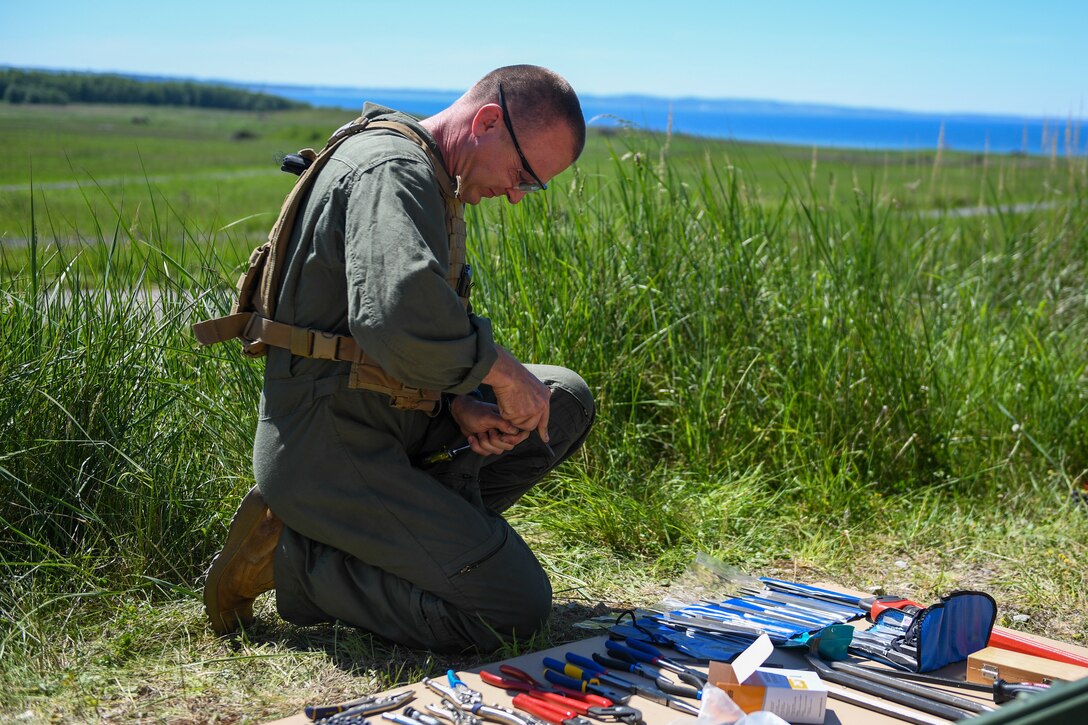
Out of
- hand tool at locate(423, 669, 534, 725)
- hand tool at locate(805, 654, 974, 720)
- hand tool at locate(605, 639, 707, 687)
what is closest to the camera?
hand tool at locate(423, 669, 534, 725)

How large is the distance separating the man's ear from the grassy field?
1.37m

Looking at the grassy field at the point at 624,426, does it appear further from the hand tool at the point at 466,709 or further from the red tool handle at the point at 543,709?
the red tool handle at the point at 543,709

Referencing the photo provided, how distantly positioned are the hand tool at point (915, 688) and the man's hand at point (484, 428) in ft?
3.38

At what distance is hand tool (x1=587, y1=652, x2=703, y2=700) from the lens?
7.97 feet

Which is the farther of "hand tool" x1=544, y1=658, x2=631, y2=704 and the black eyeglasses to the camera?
the black eyeglasses

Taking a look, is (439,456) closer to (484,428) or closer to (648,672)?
(484,428)

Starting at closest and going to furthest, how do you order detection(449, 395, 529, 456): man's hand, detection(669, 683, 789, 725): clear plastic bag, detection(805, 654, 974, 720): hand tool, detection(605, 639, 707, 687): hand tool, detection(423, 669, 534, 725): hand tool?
detection(669, 683, 789, 725): clear plastic bag
detection(423, 669, 534, 725): hand tool
detection(805, 654, 974, 720): hand tool
detection(605, 639, 707, 687): hand tool
detection(449, 395, 529, 456): man's hand

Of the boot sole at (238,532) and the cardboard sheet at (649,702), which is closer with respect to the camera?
the cardboard sheet at (649,702)

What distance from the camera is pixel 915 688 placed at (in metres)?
2.48

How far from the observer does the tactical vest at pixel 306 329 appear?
253 cm

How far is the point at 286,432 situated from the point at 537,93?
1.09 metres

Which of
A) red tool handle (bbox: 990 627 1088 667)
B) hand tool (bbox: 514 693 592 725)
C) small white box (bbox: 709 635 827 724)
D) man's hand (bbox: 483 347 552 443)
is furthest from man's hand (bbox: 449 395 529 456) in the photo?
red tool handle (bbox: 990 627 1088 667)

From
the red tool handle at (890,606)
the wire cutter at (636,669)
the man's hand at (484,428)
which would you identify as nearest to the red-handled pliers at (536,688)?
the wire cutter at (636,669)

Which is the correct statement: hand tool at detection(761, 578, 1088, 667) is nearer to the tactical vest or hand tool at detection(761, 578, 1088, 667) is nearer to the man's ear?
the tactical vest
